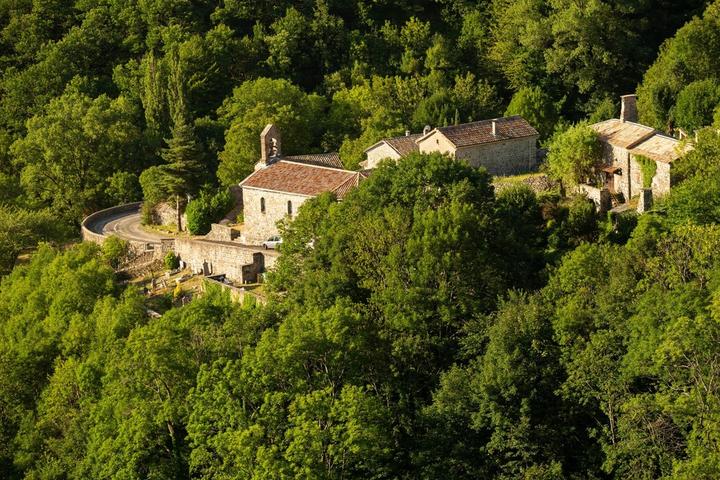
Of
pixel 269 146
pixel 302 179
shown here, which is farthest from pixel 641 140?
pixel 269 146

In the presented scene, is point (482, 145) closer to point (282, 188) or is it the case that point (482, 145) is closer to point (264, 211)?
point (282, 188)

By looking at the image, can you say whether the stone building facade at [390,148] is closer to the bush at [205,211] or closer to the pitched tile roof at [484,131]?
the pitched tile roof at [484,131]

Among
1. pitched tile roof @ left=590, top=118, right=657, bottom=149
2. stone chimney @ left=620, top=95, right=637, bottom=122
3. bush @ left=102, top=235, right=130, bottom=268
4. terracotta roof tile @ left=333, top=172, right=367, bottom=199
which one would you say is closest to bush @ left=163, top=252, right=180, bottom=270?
bush @ left=102, top=235, right=130, bottom=268

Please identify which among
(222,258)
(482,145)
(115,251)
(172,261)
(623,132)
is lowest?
(172,261)

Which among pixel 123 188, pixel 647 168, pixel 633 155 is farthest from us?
pixel 123 188

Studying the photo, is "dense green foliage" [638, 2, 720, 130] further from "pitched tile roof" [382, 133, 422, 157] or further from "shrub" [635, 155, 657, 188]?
"pitched tile roof" [382, 133, 422, 157]

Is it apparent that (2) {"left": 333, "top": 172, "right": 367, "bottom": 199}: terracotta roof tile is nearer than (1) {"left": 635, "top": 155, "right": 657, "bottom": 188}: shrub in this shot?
No
